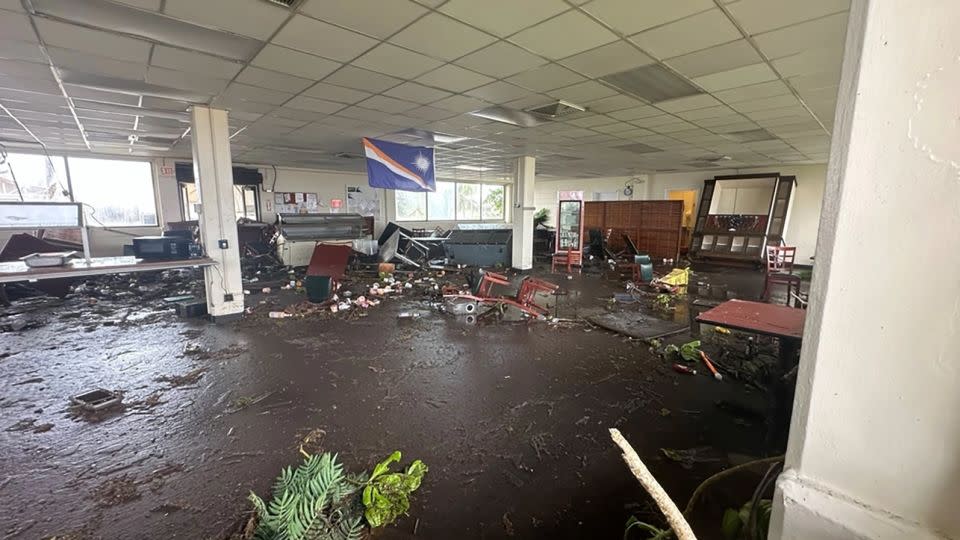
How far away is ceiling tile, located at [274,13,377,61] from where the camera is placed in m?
2.79

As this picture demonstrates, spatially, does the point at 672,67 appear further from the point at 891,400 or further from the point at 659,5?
the point at 891,400

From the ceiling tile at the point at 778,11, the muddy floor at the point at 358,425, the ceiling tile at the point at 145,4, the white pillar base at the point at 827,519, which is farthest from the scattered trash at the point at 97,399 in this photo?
the ceiling tile at the point at 778,11

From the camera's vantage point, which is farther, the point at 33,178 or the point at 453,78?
the point at 33,178

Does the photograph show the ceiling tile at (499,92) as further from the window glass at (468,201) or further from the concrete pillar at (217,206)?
the window glass at (468,201)

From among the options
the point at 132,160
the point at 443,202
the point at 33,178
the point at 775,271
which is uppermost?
the point at 132,160

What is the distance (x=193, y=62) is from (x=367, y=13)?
193cm

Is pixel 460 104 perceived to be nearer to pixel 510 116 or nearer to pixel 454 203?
pixel 510 116

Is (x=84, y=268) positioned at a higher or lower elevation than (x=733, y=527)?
higher

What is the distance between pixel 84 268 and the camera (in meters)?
4.15

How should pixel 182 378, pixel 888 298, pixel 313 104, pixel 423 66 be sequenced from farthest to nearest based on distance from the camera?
pixel 313 104 < pixel 423 66 < pixel 182 378 < pixel 888 298

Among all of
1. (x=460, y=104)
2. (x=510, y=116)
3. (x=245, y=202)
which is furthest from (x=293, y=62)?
(x=245, y=202)

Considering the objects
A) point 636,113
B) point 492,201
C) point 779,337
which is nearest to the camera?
point 779,337

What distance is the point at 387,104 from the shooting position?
4730 millimetres

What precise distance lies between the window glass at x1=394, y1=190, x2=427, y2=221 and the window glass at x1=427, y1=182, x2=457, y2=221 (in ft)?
0.87
